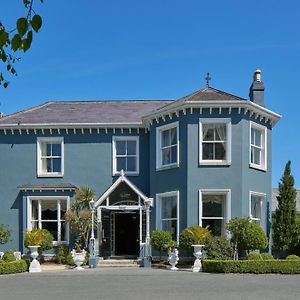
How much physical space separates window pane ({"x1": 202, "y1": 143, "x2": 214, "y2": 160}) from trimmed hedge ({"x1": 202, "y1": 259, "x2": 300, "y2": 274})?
5.31 m

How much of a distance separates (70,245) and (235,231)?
884 centimetres

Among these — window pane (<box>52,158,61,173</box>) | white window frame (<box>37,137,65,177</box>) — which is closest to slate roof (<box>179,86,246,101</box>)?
white window frame (<box>37,137,65,177</box>)

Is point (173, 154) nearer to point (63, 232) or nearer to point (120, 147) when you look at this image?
point (120, 147)

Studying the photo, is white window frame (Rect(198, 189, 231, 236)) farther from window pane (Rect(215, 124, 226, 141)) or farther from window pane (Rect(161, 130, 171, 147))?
window pane (Rect(161, 130, 171, 147))

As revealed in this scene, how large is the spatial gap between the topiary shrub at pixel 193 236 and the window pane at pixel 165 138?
14.6 ft

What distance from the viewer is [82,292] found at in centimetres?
1327

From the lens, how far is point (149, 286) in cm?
1448

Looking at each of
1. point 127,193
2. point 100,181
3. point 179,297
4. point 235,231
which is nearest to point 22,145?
point 100,181

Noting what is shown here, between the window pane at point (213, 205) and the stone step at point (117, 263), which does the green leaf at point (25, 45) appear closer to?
Result: the window pane at point (213, 205)

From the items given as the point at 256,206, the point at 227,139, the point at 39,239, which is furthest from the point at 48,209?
the point at 256,206

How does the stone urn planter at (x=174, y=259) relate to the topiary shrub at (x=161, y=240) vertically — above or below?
below

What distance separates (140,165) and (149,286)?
11524mm

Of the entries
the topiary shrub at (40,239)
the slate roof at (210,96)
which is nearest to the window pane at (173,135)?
the slate roof at (210,96)

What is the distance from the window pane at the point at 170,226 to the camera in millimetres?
22828
